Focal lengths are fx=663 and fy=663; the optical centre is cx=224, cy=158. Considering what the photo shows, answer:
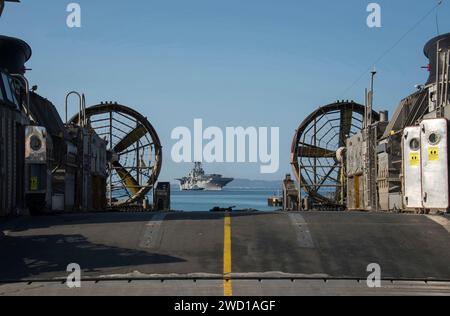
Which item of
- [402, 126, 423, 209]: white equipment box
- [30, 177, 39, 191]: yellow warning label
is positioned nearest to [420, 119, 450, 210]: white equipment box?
[402, 126, 423, 209]: white equipment box

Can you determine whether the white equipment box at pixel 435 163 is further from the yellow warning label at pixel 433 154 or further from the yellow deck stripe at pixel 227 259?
the yellow deck stripe at pixel 227 259

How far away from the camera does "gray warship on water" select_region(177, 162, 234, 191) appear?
166250 mm

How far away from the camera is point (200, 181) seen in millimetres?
174625

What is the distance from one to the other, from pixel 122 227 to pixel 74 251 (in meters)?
1.95

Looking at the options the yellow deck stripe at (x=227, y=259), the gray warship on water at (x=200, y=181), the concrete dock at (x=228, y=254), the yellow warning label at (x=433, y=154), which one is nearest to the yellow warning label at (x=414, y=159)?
the yellow warning label at (x=433, y=154)

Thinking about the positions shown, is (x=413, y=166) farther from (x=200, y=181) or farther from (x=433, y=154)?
(x=200, y=181)

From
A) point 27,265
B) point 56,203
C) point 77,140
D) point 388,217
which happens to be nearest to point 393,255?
point 388,217

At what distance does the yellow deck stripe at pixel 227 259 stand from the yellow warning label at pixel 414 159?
14.7ft

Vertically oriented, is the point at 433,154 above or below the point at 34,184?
above

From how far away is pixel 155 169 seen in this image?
130 ft

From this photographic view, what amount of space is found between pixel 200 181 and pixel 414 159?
160m

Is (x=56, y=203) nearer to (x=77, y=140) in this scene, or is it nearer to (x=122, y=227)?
(x=77, y=140)

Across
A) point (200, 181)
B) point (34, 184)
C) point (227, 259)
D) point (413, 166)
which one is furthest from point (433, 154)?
point (200, 181)
